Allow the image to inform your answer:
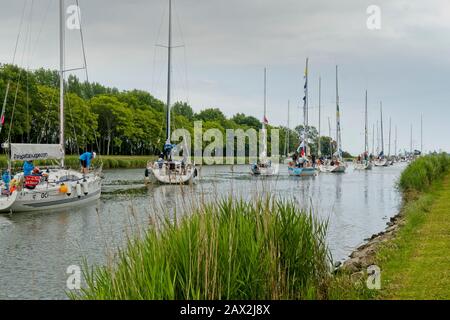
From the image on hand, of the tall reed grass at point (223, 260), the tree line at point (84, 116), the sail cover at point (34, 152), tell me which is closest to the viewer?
the tall reed grass at point (223, 260)

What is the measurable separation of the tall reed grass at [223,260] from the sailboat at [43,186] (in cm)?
2237

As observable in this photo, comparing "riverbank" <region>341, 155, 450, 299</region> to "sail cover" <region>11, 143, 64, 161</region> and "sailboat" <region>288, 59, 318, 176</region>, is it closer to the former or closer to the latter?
"sail cover" <region>11, 143, 64, 161</region>

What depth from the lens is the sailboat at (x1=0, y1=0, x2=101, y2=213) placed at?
98.6 feet

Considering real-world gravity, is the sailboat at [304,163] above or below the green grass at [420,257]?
above

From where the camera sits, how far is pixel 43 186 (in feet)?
103

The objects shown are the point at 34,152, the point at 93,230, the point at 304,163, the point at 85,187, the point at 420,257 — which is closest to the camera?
the point at 420,257

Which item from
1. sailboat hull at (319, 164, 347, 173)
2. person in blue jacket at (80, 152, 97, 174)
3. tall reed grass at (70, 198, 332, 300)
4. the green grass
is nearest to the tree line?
sailboat hull at (319, 164, 347, 173)

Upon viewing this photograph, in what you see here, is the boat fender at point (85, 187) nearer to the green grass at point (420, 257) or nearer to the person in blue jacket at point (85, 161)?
the person in blue jacket at point (85, 161)

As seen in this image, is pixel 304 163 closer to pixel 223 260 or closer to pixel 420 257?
pixel 420 257

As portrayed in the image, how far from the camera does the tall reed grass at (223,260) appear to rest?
780cm

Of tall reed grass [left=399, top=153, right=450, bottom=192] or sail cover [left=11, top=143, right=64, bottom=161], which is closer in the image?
sail cover [left=11, top=143, right=64, bottom=161]

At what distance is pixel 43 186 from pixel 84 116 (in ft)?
217

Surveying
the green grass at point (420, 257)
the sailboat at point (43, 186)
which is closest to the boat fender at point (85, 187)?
the sailboat at point (43, 186)

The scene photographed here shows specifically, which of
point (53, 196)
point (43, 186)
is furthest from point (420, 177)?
point (43, 186)
